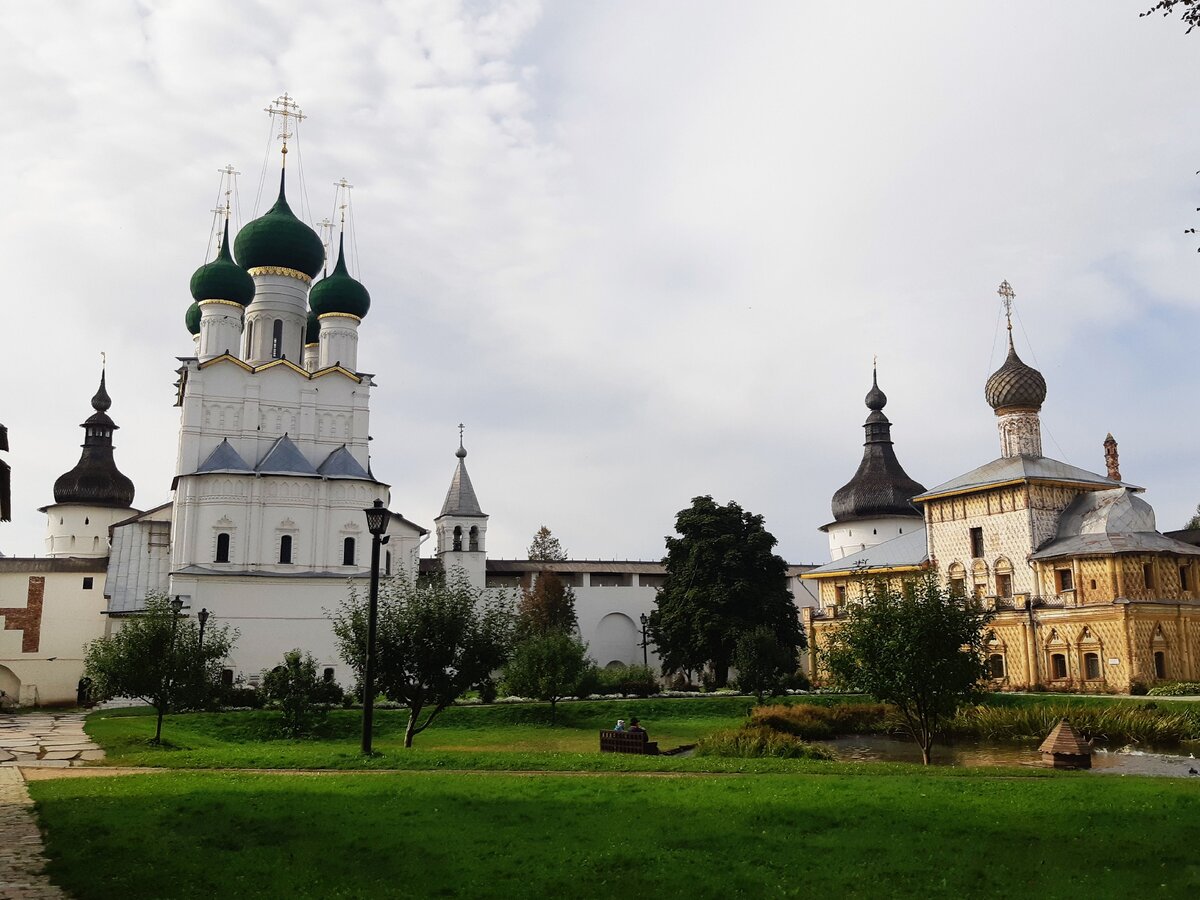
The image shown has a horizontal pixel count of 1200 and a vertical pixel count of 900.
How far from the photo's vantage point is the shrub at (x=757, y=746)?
17.5m

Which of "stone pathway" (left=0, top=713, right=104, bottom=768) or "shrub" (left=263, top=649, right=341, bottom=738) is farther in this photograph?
"shrub" (left=263, top=649, right=341, bottom=738)

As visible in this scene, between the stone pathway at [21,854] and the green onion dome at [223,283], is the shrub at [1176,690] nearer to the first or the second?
the stone pathway at [21,854]

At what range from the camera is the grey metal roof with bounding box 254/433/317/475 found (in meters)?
38.9

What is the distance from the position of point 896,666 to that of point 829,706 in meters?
12.9

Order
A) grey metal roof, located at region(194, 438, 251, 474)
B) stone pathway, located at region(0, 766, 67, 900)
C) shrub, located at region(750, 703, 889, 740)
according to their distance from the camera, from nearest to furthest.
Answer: stone pathway, located at region(0, 766, 67, 900)
shrub, located at region(750, 703, 889, 740)
grey metal roof, located at region(194, 438, 251, 474)

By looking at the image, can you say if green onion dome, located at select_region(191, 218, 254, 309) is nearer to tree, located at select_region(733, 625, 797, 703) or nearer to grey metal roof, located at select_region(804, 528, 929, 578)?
tree, located at select_region(733, 625, 797, 703)

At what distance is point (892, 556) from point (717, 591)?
26.1 feet

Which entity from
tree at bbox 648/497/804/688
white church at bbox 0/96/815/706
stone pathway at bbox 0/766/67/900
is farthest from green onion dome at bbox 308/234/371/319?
stone pathway at bbox 0/766/67/900

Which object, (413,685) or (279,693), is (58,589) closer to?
(279,693)

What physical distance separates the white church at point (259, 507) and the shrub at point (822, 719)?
15.4m

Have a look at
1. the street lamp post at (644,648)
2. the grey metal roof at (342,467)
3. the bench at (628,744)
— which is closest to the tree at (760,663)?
the bench at (628,744)

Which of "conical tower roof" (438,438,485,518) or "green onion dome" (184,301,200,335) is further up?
"green onion dome" (184,301,200,335)

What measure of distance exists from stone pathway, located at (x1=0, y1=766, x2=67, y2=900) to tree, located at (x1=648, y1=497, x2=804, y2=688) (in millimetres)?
27159

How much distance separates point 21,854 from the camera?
8516 millimetres
